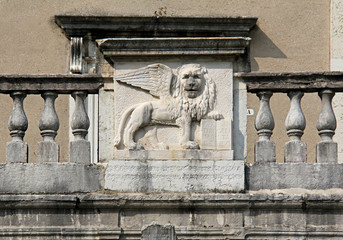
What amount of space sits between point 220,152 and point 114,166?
0.93 metres

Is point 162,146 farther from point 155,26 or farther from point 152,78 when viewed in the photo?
point 155,26

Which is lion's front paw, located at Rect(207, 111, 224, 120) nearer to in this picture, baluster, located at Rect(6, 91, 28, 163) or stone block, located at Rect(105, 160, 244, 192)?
stone block, located at Rect(105, 160, 244, 192)

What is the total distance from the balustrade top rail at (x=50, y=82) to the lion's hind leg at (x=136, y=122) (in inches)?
17.8

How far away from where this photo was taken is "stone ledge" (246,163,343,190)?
10.1 metres

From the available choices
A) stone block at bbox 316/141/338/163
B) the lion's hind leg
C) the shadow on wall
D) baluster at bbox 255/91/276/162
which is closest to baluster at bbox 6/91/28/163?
the lion's hind leg

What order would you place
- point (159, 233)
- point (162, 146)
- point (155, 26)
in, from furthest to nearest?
point (155, 26) → point (162, 146) → point (159, 233)

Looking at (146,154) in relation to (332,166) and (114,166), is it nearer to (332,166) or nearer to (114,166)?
(114,166)

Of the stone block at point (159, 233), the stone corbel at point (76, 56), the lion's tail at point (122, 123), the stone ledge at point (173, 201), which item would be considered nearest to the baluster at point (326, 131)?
the stone ledge at point (173, 201)

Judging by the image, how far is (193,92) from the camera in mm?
10289

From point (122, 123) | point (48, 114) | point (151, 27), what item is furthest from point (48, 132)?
point (151, 27)

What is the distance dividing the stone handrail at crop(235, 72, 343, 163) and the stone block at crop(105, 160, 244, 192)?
34cm

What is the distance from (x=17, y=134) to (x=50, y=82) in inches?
21.7

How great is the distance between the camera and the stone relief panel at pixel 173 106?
33.5 ft

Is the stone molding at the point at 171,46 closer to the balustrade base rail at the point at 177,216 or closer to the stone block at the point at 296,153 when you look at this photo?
the stone block at the point at 296,153
